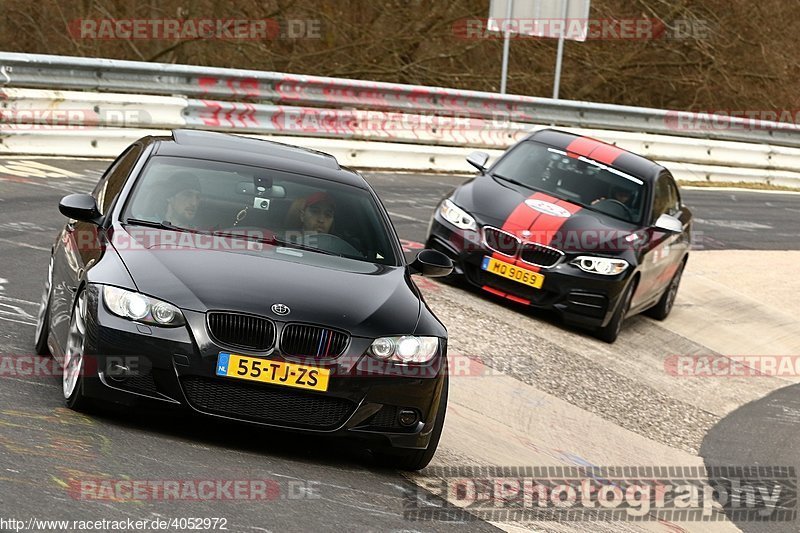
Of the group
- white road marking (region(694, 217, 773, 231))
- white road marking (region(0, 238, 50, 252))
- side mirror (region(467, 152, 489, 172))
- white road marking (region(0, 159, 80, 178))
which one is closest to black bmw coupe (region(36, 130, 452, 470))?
white road marking (region(0, 238, 50, 252))

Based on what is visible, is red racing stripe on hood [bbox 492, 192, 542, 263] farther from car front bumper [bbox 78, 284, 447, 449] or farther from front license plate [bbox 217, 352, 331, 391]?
front license plate [bbox 217, 352, 331, 391]

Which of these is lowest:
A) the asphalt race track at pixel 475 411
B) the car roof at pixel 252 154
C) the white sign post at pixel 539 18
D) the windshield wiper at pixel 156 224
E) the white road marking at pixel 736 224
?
the white road marking at pixel 736 224

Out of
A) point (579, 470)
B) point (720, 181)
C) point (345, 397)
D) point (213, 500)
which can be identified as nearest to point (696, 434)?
point (579, 470)

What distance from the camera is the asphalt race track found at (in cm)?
553

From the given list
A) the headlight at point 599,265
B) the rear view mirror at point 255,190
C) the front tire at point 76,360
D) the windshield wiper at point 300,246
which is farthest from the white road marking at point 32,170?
the front tire at point 76,360

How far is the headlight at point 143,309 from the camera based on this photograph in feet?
19.7

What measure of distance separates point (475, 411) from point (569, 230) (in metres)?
3.29

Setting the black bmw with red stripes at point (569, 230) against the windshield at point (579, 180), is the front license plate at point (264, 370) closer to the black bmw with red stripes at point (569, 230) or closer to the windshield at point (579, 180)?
the black bmw with red stripes at point (569, 230)

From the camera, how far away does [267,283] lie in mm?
6332

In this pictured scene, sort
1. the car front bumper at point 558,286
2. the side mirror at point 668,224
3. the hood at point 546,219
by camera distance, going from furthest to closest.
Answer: the side mirror at point 668,224 → the hood at point 546,219 → the car front bumper at point 558,286

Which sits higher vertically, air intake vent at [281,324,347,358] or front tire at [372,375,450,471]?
air intake vent at [281,324,347,358]

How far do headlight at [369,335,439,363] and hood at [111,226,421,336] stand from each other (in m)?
0.05

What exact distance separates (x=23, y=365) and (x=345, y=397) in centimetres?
208

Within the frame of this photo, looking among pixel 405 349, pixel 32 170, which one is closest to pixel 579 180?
pixel 32 170
